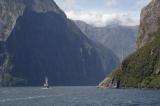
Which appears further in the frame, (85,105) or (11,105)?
(11,105)

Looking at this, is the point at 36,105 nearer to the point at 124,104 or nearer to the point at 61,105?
the point at 61,105

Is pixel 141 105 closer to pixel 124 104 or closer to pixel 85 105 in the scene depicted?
pixel 124 104

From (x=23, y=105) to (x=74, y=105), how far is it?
21.8m

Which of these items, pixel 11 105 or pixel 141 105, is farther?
pixel 11 105

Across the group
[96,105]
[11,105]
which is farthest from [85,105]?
[11,105]

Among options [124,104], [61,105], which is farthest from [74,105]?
[124,104]

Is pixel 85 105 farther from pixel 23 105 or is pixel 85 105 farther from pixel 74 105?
pixel 23 105

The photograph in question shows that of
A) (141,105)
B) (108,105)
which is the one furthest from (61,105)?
(141,105)

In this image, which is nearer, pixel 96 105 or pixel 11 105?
pixel 96 105

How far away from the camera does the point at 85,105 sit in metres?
186

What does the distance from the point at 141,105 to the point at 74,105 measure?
26.2 metres

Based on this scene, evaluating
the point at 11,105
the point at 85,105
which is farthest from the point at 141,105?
the point at 11,105

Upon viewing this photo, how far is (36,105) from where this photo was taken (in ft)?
635

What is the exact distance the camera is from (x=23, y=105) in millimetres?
196875
